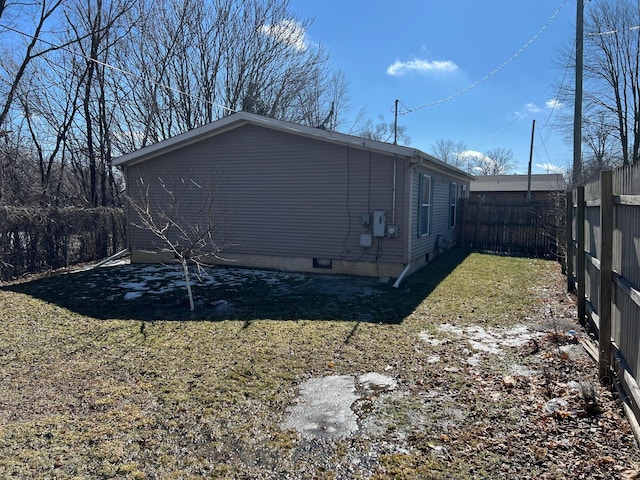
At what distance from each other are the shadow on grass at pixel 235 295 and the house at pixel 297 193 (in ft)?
1.80

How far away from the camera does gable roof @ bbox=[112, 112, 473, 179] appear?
8398 millimetres

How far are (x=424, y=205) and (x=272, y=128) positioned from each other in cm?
400

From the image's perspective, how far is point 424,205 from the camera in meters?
10.3

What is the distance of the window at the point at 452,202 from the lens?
13.8 m

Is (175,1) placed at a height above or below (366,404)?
above

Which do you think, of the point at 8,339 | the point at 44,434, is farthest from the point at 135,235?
the point at 44,434

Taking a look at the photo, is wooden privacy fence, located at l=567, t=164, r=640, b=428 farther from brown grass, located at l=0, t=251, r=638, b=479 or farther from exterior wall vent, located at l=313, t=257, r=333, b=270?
exterior wall vent, located at l=313, t=257, r=333, b=270

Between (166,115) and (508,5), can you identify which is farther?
(166,115)

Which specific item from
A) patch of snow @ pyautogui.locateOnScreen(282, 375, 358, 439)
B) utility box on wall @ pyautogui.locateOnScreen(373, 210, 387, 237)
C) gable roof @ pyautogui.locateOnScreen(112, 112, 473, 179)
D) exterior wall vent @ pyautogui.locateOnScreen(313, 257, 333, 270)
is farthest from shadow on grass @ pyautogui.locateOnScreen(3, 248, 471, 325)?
gable roof @ pyautogui.locateOnScreen(112, 112, 473, 179)

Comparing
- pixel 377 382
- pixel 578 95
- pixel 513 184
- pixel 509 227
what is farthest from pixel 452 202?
pixel 513 184

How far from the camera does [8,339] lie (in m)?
5.27

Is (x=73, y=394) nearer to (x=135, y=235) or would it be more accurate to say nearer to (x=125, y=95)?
(x=135, y=235)

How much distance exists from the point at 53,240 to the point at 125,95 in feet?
27.8

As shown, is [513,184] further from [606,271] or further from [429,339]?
[606,271]
